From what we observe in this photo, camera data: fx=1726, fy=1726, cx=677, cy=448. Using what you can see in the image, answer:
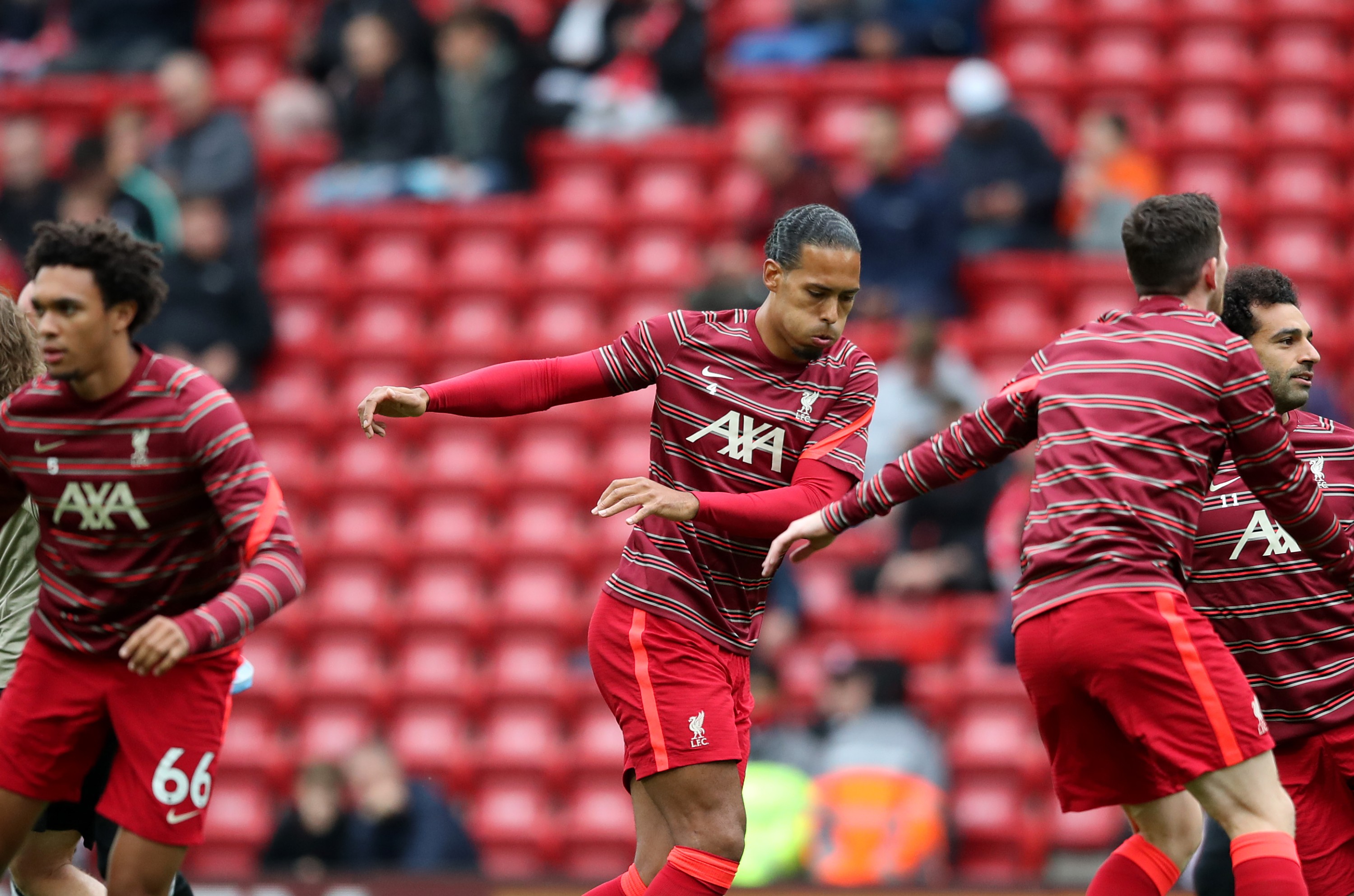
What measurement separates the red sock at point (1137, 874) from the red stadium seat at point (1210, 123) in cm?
720

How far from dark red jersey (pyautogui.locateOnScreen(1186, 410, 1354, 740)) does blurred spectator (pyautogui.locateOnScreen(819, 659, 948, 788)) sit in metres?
3.89

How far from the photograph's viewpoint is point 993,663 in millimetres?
9164

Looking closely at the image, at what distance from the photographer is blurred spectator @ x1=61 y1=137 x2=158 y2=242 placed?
11.1m

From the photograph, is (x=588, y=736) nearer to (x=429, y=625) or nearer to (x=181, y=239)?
(x=429, y=625)

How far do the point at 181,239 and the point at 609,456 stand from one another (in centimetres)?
311

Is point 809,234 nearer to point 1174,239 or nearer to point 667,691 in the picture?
point 1174,239

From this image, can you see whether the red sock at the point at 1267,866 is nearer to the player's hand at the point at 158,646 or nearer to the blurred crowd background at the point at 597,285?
the player's hand at the point at 158,646

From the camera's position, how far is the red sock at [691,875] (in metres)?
4.67

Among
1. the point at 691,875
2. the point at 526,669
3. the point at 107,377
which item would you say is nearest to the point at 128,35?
the point at 526,669

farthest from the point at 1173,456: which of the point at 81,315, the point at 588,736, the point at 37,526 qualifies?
the point at 588,736

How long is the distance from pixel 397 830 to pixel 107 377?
15.3 ft

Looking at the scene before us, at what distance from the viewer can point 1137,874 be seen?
4547mm

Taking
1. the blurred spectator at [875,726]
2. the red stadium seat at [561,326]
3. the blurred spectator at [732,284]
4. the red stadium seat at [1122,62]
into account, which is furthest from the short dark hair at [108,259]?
the red stadium seat at [1122,62]

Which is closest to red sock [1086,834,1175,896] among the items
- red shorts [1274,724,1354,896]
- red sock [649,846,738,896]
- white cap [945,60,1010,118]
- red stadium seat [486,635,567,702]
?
red shorts [1274,724,1354,896]
